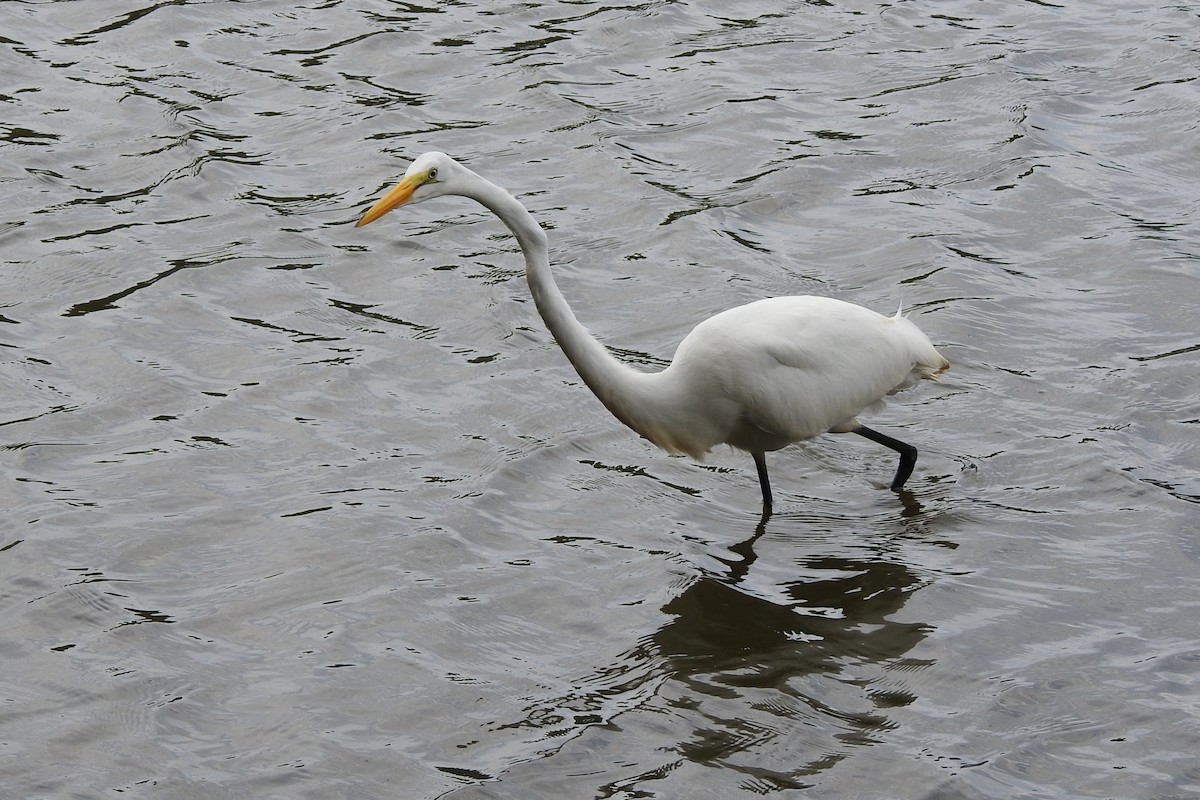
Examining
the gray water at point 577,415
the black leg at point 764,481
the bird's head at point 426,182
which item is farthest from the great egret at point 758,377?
the bird's head at point 426,182

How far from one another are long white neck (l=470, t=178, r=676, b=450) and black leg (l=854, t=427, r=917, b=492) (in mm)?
995

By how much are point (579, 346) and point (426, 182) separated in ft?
3.47

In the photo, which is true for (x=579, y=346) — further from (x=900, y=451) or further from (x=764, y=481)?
(x=900, y=451)

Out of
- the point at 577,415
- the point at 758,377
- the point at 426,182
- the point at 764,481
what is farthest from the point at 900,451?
the point at 426,182

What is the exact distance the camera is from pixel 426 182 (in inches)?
235

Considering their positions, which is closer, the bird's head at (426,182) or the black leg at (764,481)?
Answer: the bird's head at (426,182)

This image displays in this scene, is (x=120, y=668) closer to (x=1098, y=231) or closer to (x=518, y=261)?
(x=518, y=261)

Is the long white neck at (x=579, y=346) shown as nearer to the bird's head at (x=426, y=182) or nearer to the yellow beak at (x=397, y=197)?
the bird's head at (x=426, y=182)

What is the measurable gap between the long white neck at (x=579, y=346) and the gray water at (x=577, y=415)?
588 millimetres

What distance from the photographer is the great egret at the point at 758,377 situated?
686 cm

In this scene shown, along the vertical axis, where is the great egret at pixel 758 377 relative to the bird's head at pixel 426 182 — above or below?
below

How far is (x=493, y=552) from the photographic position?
6.88 m

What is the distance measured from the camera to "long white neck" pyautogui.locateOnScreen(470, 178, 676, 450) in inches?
241

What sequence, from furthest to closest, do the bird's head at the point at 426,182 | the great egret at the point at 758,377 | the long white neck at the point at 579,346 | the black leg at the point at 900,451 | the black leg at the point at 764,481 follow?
the black leg at the point at 900,451
the black leg at the point at 764,481
the great egret at the point at 758,377
the long white neck at the point at 579,346
the bird's head at the point at 426,182
